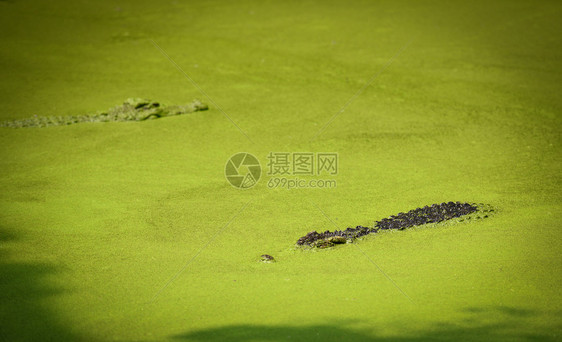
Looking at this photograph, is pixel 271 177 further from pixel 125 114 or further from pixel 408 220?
pixel 125 114

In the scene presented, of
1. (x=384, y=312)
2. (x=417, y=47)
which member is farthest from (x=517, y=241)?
(x=417, y=47)

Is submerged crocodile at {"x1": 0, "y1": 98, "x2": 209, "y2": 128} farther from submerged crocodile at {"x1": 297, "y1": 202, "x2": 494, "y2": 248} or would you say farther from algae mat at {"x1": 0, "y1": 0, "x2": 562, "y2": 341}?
submerged crocodile at {"x1": 297, "y1": 202, "x2": 494, "y2": 248}

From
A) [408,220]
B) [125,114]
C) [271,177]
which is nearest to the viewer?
[408,220]

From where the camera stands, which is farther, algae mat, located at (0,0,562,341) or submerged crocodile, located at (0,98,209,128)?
submerged crocodile, located at (0,98,209,128)

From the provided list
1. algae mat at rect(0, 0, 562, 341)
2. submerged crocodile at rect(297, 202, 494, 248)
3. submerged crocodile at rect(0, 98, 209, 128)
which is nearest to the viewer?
algae mat at rect(0, 0, 562, 341)

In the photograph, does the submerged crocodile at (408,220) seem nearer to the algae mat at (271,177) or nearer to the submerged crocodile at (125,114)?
the algae mat at (271,177)

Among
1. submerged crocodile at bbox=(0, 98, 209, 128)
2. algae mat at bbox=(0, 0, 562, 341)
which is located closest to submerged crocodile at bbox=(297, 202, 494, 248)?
algae mat at bbox=(0, 0, 562, 341)

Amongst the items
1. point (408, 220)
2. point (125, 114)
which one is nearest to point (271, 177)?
point (408, 220)
